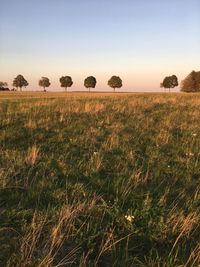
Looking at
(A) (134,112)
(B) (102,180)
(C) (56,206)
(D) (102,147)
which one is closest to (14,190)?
(C) (56,206)

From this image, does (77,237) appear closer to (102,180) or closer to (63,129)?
(102,180)

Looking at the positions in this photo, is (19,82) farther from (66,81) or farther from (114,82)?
(114,82)

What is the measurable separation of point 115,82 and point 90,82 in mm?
11201

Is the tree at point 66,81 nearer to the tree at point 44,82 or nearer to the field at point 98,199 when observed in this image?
the tree at point 44,82

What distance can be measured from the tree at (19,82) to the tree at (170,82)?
6359 centimetres

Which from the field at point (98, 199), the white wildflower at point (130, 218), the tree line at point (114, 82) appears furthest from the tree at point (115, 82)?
the white wildflower at point (130, 218)

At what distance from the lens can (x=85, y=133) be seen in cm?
920

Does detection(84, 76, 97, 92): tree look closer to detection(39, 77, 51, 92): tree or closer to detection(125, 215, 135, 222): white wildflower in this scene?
detection(39, 77, 51, 92): tree

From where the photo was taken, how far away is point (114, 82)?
133625 mm

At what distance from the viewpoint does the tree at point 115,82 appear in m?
134

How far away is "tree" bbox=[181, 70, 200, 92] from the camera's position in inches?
3799

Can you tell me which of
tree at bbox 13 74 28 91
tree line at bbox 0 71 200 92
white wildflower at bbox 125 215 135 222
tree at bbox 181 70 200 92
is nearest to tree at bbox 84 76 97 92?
tree line at bbox 0 71 200 92

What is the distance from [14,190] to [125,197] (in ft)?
5.73

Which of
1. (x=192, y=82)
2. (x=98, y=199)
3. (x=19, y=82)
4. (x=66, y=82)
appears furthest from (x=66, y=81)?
(x=98, y=199)
